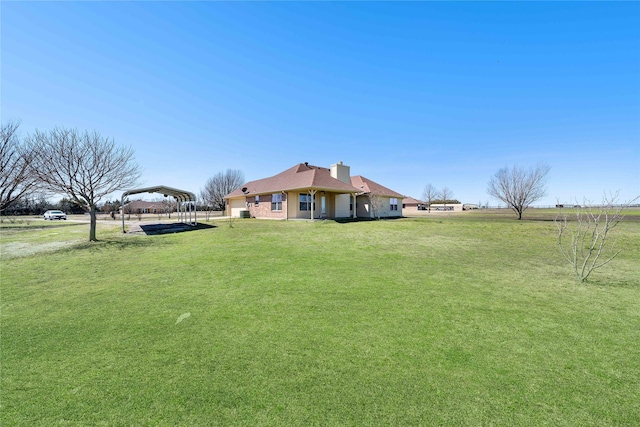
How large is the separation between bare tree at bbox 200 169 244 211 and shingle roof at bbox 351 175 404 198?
3667 cm

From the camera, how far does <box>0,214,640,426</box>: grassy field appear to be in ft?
8.09

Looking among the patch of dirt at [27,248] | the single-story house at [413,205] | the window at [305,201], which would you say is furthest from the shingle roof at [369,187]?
the single-story house at [413,205]

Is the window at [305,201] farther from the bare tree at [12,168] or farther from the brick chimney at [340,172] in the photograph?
the bare tree at [12,168]

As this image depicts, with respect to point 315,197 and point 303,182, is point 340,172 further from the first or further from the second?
point 303,182

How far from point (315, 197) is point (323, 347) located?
806 inches

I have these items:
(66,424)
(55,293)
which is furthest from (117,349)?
(55,293)

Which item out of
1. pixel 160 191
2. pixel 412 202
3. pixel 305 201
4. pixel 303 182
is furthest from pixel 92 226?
pixel 412 202

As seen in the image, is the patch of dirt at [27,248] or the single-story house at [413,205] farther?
the single-story house at [413,205]

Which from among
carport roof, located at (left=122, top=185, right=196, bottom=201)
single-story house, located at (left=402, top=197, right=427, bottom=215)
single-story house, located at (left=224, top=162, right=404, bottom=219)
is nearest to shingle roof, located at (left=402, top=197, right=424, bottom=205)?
single-story house, located at (left=402, top=197, right=427, bottom=215)

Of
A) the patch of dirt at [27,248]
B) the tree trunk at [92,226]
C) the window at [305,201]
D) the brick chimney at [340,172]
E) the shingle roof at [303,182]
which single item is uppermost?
the brick chimney at [340,172]

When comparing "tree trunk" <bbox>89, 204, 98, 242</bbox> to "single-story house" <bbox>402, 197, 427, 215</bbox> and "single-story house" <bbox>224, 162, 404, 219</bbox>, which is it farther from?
"single-story house" <bbox>402, 197, 427, 215</bbox>

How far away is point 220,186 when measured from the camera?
2414 inches

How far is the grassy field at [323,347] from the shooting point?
2.47 meters

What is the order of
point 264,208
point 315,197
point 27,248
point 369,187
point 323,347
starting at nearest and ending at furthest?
point 323,347, point 27,248, point 315,197, point 264,208, point 369,187
